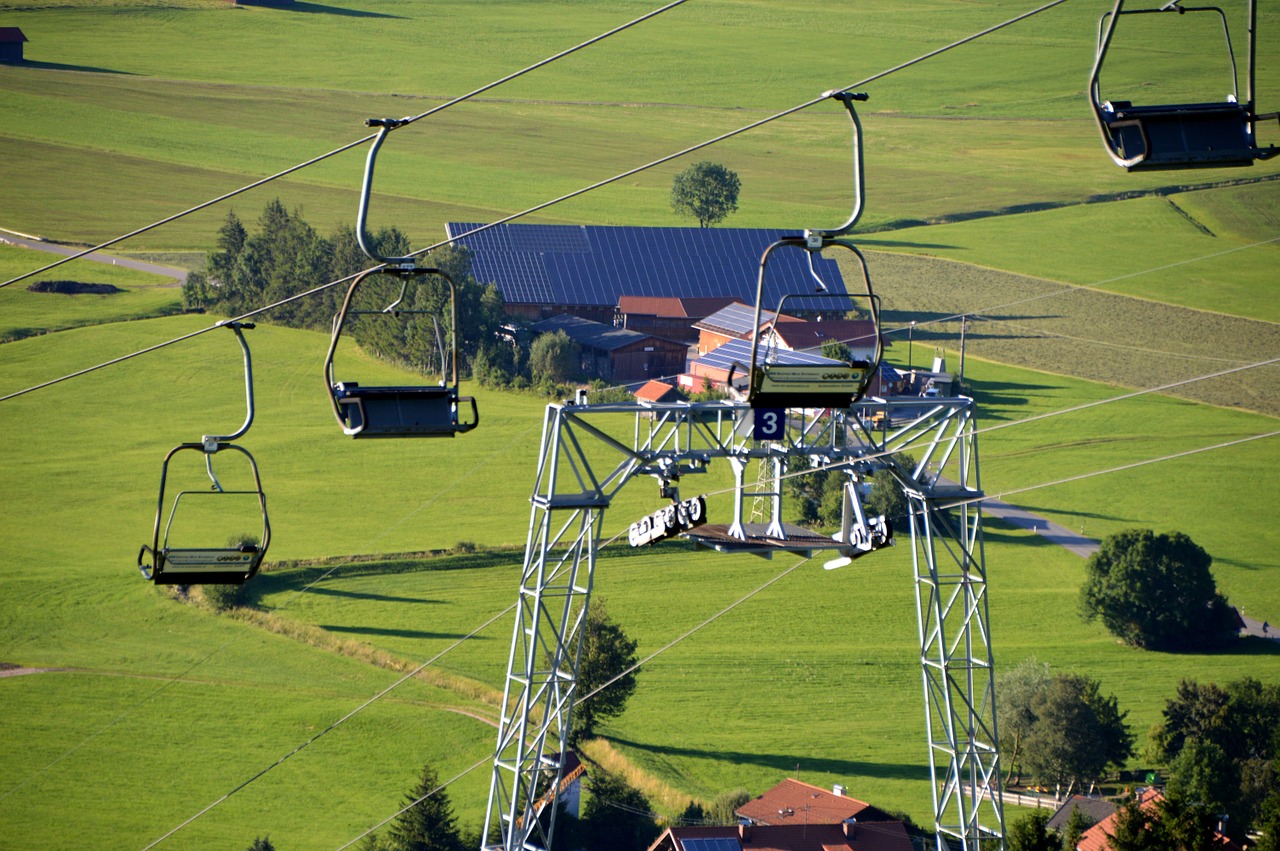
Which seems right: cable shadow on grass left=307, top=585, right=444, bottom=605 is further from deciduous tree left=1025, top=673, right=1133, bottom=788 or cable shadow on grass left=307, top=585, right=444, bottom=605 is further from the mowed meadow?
deciduous tree left=1025, top=673, right=1133, bottom=788

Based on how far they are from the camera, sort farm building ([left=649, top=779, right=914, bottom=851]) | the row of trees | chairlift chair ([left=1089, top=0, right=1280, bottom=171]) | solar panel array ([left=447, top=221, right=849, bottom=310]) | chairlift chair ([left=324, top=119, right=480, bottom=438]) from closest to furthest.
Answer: chairlift chair ([left=1089, top=0, right=1280, bottom=171]), chairlift chair ([left=324, top=119, right=480, bottom=438]), farm building ([left=649, top=779, right=914, bottom=851]), the row of trees, solar panel array ([left=447, top=221, right=849, bottom=310])

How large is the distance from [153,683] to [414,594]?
828 centimetres

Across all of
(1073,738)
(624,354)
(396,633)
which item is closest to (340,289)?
(624,354)

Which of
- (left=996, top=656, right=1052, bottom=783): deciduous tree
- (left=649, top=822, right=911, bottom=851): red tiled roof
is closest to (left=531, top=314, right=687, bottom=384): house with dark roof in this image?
(left=996, top=656, right=1052, bottom=783): deciduous tree

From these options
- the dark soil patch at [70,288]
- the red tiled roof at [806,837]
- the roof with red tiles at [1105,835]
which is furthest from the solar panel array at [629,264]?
the red tiled roof at [806,837]

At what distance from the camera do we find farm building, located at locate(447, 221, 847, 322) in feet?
270

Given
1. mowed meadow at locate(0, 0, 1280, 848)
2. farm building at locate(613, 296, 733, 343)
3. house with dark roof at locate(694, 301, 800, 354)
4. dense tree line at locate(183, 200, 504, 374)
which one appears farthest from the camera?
farm building at locate(613, 296, 733, 343)

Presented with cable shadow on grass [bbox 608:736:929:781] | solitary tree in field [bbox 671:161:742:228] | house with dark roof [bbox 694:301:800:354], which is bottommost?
cable shadow on grass [bbox 608:736:929:781]

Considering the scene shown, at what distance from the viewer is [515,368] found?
7112 cm

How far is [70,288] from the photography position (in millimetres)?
80938

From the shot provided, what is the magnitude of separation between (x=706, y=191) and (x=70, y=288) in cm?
3980

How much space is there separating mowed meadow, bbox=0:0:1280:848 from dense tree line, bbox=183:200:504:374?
1.79m

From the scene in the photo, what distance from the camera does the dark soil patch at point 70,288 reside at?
8056 centimetres

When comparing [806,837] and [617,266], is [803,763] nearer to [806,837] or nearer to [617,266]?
[806,837]
